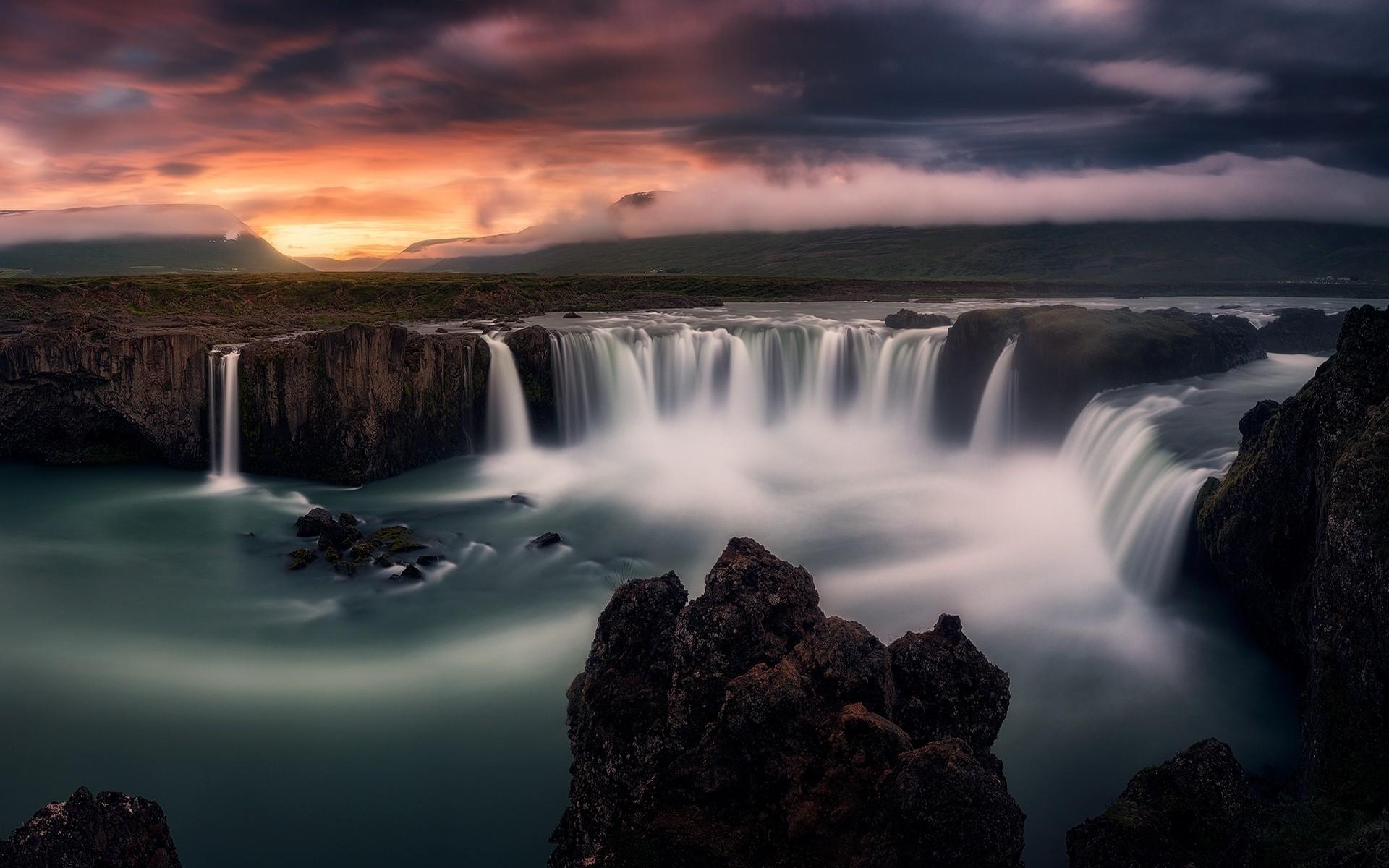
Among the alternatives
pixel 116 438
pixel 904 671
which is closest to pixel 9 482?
pixel 116 438

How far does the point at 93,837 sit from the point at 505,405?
27.3 meters

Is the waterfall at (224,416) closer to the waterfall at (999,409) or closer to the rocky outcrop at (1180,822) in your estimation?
the waterfall at (999,409)

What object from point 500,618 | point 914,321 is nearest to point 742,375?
point 914,321

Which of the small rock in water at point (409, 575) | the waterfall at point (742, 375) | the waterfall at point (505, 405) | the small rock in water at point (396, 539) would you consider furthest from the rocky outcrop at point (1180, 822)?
the waterfall at point (742, 375)

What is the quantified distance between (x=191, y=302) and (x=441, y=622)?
179ft

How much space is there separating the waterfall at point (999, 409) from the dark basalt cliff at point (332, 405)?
2250 centimetres

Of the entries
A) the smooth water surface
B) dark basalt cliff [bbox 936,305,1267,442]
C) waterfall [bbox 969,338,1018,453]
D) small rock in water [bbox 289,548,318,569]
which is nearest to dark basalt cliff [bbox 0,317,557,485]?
the smooth water surface

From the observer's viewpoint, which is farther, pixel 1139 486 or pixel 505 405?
pixel 505 405

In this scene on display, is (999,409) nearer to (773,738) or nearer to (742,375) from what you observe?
(742,375)

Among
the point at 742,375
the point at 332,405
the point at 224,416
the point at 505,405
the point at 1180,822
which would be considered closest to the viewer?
the point at 1180,822

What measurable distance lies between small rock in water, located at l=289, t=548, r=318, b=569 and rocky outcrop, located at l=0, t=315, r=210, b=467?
10.7 metres

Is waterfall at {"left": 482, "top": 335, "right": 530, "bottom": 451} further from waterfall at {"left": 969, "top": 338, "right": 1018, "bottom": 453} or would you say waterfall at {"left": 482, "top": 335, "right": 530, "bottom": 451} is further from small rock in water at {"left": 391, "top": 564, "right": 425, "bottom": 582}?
waterfall at {"left": 969, "top": 338, "right": 1018, "bottom": 453}

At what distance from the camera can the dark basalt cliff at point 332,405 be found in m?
27.5

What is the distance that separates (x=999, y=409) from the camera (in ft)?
106
